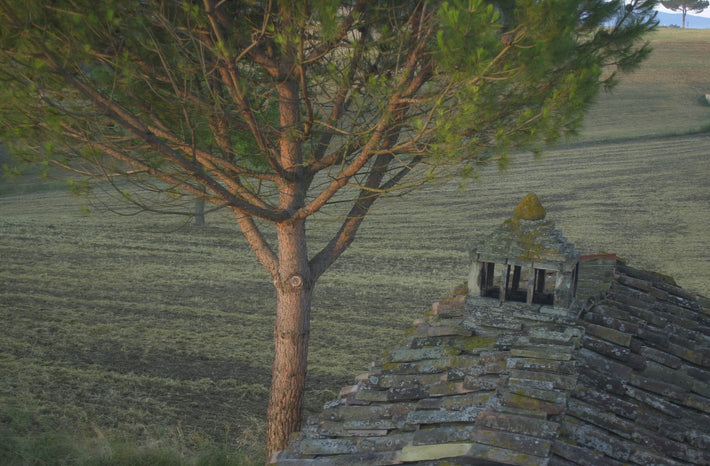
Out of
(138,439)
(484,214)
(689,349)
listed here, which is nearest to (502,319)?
(689,349)

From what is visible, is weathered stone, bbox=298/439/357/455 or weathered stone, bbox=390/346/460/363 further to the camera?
weathered stone, bbox=390/346/460/363

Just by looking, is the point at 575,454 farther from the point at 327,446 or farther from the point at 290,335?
the point at 290,335

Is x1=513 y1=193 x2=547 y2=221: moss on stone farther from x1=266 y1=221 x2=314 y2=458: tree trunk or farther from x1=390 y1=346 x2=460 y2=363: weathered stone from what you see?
x1=266 y1=221 x2=314 y2=458: tree trunk

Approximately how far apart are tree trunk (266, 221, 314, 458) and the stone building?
1.52 metres

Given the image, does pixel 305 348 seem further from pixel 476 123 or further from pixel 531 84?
pixel 531 84

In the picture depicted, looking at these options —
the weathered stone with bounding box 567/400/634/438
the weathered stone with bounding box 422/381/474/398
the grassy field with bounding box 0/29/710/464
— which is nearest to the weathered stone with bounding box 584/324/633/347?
the weathered stone with bounding box 567/400/634/438

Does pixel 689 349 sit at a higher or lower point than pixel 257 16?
lower

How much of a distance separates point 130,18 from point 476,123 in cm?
383

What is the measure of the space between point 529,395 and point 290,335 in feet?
12.9

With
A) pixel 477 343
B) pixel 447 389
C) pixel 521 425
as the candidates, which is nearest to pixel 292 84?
pixel 477 343

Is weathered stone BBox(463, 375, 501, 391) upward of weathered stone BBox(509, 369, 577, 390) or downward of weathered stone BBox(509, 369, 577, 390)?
downward

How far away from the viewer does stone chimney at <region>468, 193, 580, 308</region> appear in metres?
6.55

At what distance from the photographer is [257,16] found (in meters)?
7.96

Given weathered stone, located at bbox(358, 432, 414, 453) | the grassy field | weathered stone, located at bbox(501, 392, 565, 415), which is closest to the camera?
weathered stone, located at bbox(501, 392, 565, 415)
